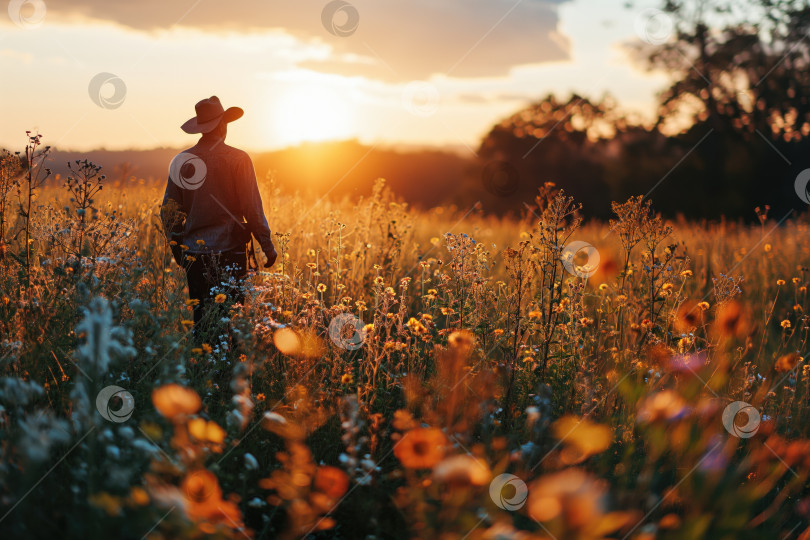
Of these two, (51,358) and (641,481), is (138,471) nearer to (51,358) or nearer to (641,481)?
(51,358)

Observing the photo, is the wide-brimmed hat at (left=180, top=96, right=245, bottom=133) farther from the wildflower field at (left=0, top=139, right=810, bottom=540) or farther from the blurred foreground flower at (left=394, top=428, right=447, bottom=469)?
the blurred foreground flower at (left=394, top=428, right=447, bottom=469)

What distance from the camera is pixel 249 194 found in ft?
15.1

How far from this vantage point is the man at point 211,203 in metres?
4.54

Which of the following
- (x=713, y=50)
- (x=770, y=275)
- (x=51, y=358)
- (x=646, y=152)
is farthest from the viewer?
(x=646, y=152)

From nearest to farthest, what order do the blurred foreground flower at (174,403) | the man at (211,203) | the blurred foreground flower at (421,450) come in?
the blurred foreground flower at (174,403), the blurred foreground flower at (421,450), the man at (211,203)

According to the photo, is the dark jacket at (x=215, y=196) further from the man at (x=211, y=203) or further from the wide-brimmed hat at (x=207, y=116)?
the wide-brimmed hat at (x=207, y=116)

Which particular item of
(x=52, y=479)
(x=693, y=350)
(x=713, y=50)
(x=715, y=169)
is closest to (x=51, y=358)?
(x=52, y=479)

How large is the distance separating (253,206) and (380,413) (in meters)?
2.20

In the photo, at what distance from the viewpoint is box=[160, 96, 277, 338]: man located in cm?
454

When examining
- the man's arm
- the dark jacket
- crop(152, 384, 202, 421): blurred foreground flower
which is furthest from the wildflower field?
the dark jacket

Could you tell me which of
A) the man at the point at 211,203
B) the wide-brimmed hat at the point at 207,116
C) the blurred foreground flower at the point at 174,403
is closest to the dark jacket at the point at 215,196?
the man at the point at 211,203

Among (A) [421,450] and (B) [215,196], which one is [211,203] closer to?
(B) [215,196]

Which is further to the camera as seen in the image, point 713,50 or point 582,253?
point 713,50

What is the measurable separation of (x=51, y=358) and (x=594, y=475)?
3.29m
